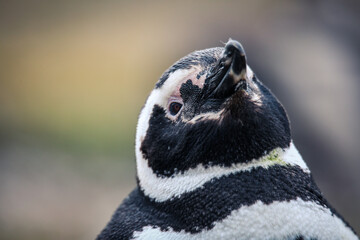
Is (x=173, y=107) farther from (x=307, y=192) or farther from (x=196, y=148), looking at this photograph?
(x=307, y=192)

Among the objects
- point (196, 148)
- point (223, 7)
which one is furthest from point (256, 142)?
point (223, 7)

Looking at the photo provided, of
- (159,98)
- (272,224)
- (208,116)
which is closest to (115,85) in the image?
(159,98)

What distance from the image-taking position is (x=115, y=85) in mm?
5422

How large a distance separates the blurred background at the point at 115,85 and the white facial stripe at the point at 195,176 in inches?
103

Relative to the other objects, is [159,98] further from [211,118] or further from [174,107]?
[211,118]

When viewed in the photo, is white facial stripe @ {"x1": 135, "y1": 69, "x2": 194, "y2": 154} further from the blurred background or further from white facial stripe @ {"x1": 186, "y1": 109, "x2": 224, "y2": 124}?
the blurred background

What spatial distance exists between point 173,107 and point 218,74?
0.60 ft

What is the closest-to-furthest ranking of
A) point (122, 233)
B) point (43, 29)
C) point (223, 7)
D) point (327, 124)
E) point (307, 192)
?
1. point (307, 192)
2. point (122, 233)
3. point (327, 124)
4. point (223, 7)
5. point (43, 29)

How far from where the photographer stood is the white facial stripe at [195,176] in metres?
1.21

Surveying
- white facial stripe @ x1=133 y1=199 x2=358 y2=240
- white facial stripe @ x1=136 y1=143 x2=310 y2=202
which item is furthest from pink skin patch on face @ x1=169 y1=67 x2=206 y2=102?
white facial stripe @ x1=133 y1=199 x2=358 y2=240

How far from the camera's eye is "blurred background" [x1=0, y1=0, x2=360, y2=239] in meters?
3.95

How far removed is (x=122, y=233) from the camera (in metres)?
1.34

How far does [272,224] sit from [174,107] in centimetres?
41

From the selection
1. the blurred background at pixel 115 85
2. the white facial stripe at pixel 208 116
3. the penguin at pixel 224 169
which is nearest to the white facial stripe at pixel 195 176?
the penguin at pixel 224 169
